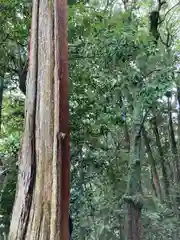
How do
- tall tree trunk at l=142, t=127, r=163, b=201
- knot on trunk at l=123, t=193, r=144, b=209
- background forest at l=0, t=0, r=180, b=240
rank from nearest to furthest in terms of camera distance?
background forest at l=0, t=0, r=180, b=240 < knot on trunk at l=123, t=193, r=144, b=209 < tall tree trunk at l=142, t=127, r=163, b=201

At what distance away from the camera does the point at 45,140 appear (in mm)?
2736

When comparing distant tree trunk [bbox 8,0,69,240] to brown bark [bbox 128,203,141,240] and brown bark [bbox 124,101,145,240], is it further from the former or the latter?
brown bark [bbox 128,203,141,240]

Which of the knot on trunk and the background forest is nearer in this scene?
the background forest

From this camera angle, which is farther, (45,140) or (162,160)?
(162,160)

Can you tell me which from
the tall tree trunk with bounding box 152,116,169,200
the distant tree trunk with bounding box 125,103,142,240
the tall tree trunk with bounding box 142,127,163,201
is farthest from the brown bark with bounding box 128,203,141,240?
the tall tree trunk with bounding box 152,116,169,200

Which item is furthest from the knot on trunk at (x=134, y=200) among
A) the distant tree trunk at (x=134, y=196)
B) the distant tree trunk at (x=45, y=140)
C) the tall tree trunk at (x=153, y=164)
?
the tall tree trunk at (x=153, y=164)

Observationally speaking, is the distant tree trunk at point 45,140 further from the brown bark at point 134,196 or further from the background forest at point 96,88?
the brown bark at point 134,196

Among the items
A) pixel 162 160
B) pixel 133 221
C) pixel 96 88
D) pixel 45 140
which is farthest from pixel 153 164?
pixel 45 140

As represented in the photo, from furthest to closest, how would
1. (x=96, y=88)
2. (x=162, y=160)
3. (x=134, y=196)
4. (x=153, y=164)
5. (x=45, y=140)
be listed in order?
(x=162, y=160)
(x=153, y=164)
(x=134, y=196)
(x=96, y=88)
(x=45, y=140)

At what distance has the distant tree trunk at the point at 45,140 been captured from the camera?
8.41 ft

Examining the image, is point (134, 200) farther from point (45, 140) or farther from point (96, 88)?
point (45, 140)

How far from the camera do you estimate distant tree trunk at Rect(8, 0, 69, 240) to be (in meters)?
2.56

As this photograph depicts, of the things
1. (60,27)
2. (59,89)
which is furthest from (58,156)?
(60,27)

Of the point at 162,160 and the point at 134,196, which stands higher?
the point at 162,160
